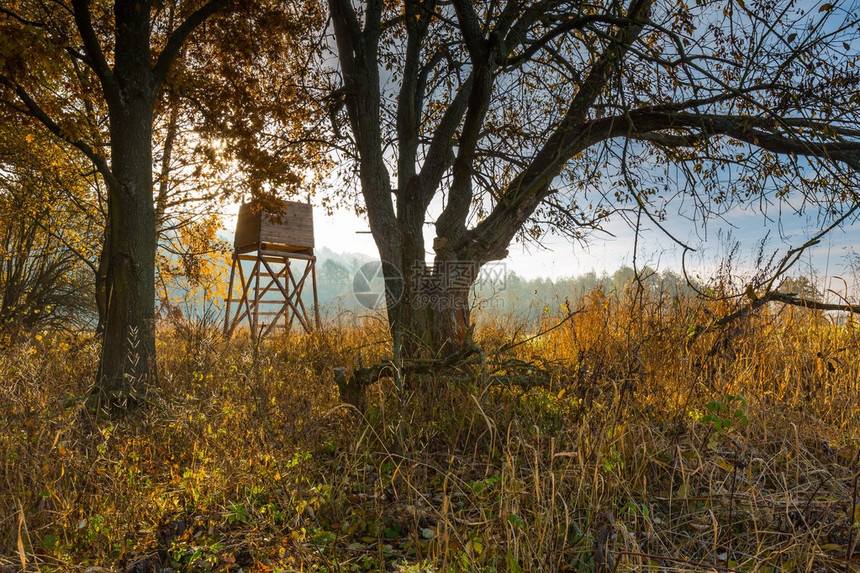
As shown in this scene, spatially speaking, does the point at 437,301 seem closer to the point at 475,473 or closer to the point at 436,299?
the point at 436,299

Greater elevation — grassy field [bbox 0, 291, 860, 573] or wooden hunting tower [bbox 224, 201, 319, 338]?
wooden hunting tower [bbox 224, 201, 319, 338]

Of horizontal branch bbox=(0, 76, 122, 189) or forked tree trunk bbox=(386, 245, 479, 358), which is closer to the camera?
horizontal branch bbox=(0, 76, 122, 189)

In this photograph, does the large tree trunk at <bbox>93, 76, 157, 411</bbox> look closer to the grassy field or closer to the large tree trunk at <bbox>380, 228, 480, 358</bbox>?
the grassy field

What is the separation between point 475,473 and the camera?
316cm

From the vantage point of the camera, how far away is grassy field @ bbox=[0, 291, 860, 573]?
2275 mm

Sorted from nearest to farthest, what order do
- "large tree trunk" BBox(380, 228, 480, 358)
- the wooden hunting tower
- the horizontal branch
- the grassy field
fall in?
the grassy field, the horizontal branch, "large tree trunk" BBox(380, 228, 480, 358), the wooden hunting tower

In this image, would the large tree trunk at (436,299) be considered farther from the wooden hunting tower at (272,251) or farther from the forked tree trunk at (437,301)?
the wooden hunting tower at (272,251)

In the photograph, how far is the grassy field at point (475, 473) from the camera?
→ 7.47ft

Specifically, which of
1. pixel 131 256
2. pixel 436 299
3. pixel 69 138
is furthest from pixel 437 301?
pixel 69 138

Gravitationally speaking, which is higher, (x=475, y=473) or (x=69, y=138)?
(x=69, y=138)

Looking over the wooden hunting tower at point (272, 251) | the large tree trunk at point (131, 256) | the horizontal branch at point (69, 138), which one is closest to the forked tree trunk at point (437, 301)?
the large tree trunk at point (131, 256)

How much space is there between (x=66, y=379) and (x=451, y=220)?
435 centimetres

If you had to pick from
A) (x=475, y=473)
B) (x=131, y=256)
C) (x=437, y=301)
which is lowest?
(x=475, y=473)

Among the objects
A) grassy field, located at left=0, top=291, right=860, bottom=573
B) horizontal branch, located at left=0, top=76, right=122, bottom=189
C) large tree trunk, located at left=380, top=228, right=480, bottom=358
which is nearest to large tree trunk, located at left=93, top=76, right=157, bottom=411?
horizontal branch, located at left=0, top=76, right=122, bottom=189
